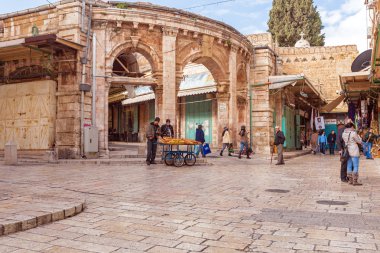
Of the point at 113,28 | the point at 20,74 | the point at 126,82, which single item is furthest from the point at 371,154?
the point at 20,74

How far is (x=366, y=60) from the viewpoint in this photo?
18.3 m

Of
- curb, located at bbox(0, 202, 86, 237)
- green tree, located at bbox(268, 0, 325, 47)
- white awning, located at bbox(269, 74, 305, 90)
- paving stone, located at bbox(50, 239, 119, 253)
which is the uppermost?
green tree, located at bbox(268, 0, 325, 47)

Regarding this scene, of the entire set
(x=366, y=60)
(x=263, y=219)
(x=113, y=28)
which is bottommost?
(x=263, y=219)

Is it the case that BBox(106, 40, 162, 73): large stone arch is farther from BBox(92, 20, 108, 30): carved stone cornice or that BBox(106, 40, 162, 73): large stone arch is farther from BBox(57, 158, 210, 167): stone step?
BBox(57, 158, 210, 167): stone step

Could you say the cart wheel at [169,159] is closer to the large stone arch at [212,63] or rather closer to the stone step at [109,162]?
the stone step at [109,162]

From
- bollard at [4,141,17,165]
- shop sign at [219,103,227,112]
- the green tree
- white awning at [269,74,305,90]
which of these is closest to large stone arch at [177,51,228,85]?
shop sign at [219,103,227,112]

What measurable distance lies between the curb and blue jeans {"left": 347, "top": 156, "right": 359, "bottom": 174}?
254 inches

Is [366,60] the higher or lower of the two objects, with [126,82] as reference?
higher

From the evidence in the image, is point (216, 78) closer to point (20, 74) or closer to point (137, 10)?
point (137, 10)

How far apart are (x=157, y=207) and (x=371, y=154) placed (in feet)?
49.2

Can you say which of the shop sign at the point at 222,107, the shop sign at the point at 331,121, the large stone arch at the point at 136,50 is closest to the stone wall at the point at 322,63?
the shop sign at the point at 331,121

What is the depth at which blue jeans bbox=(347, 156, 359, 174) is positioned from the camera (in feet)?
29.1

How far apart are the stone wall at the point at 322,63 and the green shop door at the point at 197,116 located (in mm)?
15831

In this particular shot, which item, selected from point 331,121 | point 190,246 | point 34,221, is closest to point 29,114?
point 34,221
